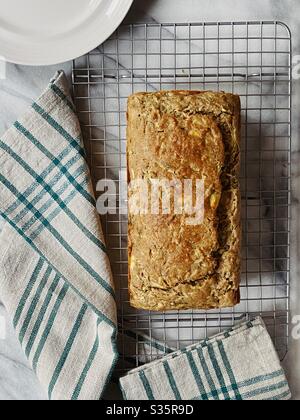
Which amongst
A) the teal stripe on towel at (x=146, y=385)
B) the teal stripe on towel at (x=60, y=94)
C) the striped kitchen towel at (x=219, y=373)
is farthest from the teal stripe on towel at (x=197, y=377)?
the teal stripe on towel at (x=60, y=94)

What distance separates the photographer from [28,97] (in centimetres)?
165

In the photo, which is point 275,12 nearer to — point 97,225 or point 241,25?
point 241,25

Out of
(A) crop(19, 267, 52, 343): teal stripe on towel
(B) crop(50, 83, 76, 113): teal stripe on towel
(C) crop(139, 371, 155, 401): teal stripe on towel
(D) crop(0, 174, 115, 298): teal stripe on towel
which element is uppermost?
(B) crop(50, 83, 76, 113): teal stripe on towel

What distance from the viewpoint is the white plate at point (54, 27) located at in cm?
156

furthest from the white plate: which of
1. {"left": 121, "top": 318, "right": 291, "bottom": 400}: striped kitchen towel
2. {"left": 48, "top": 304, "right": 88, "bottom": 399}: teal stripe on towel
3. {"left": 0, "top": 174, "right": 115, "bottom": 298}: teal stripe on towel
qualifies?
{"left": 121, "top": 318, "right": 291, "bottom": 400}: striped kitchen towel

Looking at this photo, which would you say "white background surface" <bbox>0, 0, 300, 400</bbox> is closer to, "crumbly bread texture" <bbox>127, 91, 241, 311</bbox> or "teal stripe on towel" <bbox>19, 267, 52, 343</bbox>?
"crumbly bread texture" <bbox>127, 91, 241, 311</bbox>

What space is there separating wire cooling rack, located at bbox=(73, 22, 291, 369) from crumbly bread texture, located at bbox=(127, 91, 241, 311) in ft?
0.64

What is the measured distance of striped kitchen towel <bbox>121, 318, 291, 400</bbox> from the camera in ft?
5.36

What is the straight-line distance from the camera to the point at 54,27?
1591 millimetres

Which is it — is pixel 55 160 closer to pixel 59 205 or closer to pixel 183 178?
pixel 59 205

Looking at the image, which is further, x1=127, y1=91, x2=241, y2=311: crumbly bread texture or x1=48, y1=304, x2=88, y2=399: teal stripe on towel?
x1=48, y1=304, x2=88, y2=399: teal stripe on towel

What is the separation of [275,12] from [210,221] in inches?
24.9

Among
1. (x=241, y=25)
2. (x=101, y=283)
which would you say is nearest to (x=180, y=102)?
(x=241, y=25)

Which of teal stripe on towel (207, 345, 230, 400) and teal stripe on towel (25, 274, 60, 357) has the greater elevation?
teal stripe on towel (25, 274, 60, 357)
